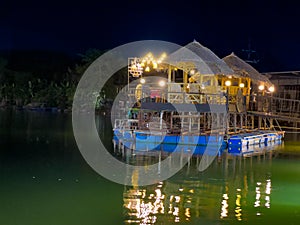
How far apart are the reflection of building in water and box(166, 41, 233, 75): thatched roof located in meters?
6.34

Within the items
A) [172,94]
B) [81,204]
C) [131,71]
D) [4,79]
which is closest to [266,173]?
[81,204]

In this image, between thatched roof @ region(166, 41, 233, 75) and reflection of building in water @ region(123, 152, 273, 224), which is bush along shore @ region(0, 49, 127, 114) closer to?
thatched roof @ region(166, 41, 233, 75)

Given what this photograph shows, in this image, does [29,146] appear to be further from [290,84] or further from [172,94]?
[290,84]

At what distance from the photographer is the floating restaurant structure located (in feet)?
55.9

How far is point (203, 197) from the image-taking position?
29.7ft

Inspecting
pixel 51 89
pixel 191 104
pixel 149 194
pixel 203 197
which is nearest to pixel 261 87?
pixel 191 104

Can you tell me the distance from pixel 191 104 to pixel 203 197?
26.5ft

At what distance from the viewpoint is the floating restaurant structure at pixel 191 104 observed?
17031 mm

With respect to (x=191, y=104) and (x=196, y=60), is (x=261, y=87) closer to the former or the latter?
(x=196, y=60)

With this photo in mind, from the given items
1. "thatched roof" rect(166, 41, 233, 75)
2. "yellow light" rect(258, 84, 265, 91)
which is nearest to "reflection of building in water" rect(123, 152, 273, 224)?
"thatched roof" rect(166, 41, 233, 75)

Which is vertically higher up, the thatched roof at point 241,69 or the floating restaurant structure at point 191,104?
the thatched roof at point 241,69

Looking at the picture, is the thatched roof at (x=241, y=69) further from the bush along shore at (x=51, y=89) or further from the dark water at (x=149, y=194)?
the bush along shore at (x=51, y=89)

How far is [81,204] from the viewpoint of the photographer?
828 centimetres

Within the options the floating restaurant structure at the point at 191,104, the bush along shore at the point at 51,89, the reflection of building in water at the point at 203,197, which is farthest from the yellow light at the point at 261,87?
the bush along shore at the point at 51,89
